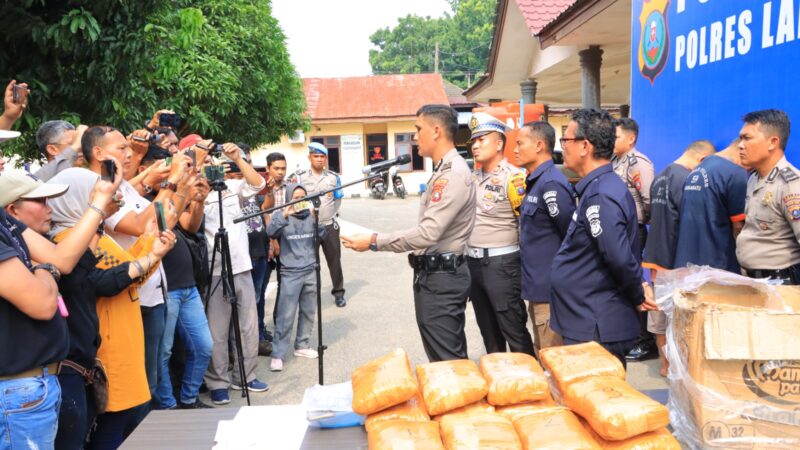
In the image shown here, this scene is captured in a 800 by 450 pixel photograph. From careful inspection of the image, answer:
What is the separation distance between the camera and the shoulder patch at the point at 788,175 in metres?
3.25

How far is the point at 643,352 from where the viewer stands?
5113 millimetres

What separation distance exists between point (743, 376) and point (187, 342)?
132 inches

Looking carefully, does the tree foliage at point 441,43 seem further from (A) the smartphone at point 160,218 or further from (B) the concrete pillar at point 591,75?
(A) the smartphone at point 160,218

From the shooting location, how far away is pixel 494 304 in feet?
13.6

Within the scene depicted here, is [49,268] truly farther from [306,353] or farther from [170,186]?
[306,353]

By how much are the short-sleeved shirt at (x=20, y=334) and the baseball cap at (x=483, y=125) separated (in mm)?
2881

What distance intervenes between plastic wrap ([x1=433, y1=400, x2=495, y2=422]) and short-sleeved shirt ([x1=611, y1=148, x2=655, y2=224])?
11.8 ft

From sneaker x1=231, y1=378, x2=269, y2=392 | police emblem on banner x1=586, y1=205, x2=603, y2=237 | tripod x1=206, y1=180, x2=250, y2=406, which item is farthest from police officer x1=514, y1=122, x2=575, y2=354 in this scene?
sneaker x1=231, y1=378, x2=269, y2=392

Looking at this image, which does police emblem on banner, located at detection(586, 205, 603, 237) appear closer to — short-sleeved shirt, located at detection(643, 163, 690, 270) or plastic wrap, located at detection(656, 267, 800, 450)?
plastic wrap, located at detection(656, 267, 800, 450)

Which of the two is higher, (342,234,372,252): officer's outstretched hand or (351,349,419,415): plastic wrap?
(342,234,372,252): officer's outstretched hand

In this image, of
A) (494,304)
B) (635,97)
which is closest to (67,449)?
(494,304)

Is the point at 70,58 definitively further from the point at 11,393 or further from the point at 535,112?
the point at 535,112

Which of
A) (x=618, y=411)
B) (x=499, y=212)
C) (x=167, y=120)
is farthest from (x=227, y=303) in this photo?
(x=618, y=411)

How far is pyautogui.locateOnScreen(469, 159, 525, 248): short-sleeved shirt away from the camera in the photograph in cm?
426
